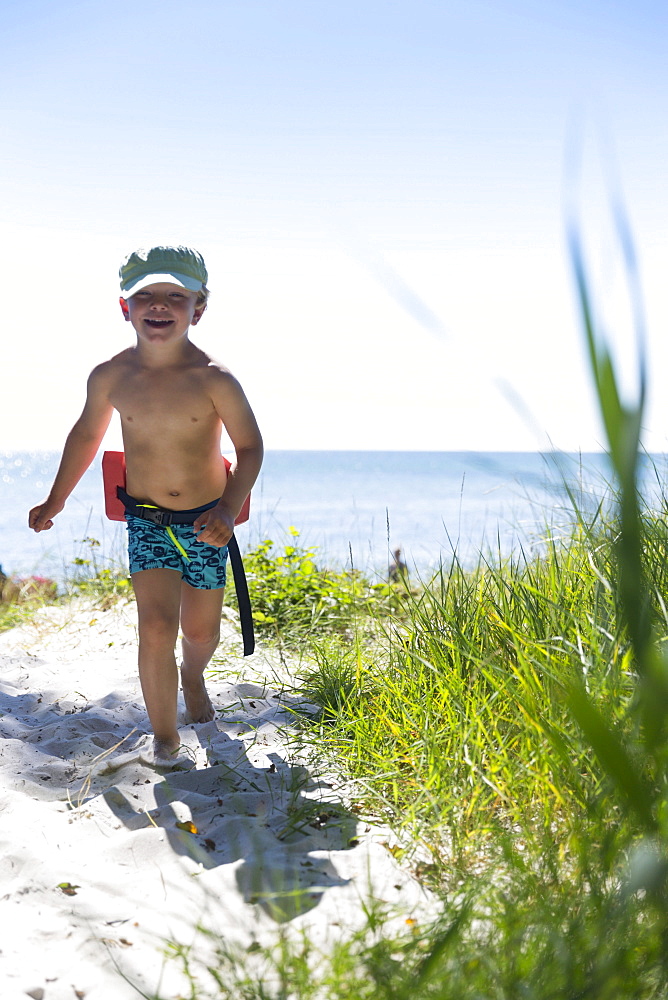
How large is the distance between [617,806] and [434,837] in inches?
19.0

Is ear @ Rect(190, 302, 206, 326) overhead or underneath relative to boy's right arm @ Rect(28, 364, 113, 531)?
overhead

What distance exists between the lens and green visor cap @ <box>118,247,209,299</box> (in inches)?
124

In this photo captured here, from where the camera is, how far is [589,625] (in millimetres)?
2320

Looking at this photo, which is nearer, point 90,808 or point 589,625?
point 589,625

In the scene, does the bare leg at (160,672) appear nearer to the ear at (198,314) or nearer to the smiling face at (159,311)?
the smiling face at (159,311)

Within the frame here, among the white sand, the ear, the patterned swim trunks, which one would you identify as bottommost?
the white sand

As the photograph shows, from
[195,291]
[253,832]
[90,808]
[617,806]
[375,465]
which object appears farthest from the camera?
[375,465]

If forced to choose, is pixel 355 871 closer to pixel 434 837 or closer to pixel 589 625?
pixel 434 837

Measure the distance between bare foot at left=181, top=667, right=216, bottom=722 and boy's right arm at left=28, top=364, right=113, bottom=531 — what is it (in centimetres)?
89

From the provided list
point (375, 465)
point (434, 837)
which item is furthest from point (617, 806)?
point (375, 465)

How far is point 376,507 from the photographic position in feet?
121

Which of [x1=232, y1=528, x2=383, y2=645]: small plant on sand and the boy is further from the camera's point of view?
[x1=232, y1=528, x2=383, y2=645]: small plant on sand

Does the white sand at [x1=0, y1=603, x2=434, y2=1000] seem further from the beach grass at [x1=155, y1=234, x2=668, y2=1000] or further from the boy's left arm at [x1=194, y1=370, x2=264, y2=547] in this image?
the boy's left arm at [x1=194, y1=370, x2=264, y2=547]

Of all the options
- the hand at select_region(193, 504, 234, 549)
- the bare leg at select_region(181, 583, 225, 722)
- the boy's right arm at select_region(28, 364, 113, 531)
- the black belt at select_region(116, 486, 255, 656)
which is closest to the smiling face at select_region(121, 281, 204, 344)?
the boy's right arm at select_region(28, 364, 113, 531)
